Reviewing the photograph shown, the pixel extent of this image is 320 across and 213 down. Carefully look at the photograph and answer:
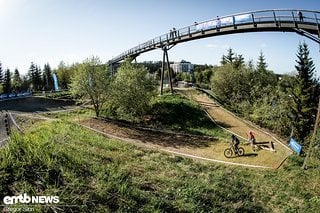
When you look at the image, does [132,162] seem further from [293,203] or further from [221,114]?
[221,114]

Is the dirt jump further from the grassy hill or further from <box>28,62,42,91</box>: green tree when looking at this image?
<box>28,62,42,91</box>: green tree

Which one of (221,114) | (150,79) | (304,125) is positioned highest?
(150,79)

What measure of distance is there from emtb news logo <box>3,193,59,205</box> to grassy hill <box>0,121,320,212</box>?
216 millimetres

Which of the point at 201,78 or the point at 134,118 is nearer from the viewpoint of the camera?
the point at 134,118

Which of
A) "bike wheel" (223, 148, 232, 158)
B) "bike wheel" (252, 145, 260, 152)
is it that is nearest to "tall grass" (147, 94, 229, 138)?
"bike wheel" (252, 145, 260, 152)

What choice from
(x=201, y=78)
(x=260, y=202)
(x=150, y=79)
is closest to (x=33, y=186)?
(x=260, y=202)

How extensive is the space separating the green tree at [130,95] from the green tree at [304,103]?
19.3 meters

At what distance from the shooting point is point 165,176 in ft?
52.2

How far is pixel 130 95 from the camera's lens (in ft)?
106

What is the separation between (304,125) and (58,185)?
113ft

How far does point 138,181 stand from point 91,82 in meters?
20.0

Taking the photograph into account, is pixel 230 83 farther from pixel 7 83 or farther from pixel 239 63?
pixel 7 83

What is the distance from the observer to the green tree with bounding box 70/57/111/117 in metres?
31.9

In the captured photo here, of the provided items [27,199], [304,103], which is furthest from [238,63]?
[27,199]
